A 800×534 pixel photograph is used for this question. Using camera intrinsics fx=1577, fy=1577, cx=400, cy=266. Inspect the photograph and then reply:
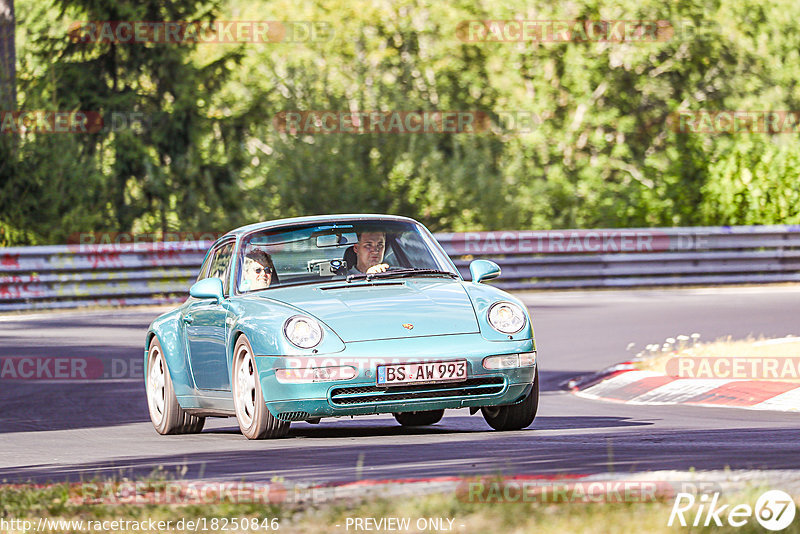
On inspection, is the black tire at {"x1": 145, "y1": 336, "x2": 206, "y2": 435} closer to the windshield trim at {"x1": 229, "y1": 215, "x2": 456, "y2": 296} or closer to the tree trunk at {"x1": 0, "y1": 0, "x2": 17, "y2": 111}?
the windshield trim at {"x1": 229, "y1": 215, "x2": 456, "y2": 296}

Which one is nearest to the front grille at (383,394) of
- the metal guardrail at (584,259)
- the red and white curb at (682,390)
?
the red and white curb at (682,390)

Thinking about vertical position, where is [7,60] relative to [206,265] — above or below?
above

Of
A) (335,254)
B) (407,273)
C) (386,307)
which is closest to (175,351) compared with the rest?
(335,254)

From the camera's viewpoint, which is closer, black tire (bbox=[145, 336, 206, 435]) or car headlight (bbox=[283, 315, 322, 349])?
car headlight (bbox=[283, 315, 322, 349])

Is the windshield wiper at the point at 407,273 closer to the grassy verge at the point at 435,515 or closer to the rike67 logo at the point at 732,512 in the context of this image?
the grassy verge at the point at 435,515

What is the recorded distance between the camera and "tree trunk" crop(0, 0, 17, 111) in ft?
89.4

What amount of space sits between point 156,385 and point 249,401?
1966mm

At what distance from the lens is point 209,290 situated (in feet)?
33.8

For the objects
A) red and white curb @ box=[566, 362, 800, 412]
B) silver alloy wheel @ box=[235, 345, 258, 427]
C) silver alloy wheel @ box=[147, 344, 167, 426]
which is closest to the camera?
silver alloy wheel @ box=[235, 345, 258, 427]

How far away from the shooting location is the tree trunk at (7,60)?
27.2 m

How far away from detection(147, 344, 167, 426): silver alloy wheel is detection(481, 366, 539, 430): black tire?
2.53m

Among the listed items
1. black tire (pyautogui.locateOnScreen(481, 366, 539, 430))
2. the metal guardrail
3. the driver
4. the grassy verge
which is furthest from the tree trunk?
the grassy verge

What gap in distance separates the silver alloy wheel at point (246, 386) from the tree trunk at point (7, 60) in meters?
18.6

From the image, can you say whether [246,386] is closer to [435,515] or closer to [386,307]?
[386,307]
